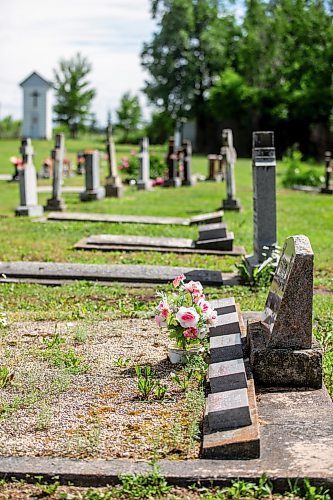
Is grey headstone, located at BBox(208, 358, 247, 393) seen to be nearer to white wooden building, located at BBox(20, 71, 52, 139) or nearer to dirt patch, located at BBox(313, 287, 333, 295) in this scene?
dirt patch, located at BBox(313, 287, 333, 295)

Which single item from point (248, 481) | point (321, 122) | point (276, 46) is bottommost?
point (248, 481)

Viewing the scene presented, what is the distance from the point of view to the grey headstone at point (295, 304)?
5.83 meters

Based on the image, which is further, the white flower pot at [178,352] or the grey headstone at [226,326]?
the grey headstone at [226,326]

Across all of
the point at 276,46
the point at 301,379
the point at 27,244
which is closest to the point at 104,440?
the point at 301,379

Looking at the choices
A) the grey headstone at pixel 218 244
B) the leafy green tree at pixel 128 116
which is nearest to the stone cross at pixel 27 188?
the grey headstone at pixel 218 244

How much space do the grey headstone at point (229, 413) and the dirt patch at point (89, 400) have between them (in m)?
0.15

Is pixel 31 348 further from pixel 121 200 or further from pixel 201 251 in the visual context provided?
pixel 121 200

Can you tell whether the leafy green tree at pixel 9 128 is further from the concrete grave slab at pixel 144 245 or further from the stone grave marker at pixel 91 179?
the concrete grave slab at pixel 144 245

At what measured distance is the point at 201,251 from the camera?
12797mm

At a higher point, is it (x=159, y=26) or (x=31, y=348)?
(x=159, y=26)

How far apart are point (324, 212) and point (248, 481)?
15.4m

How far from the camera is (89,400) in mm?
5809

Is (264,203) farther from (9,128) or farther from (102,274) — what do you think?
(9,128)

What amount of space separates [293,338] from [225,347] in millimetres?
634
